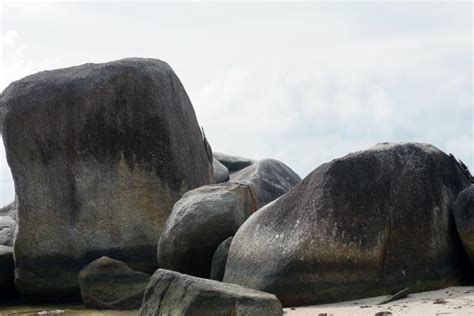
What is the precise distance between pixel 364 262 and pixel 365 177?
1.00m

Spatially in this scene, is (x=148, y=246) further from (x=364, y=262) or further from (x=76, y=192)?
(x=364, y=262)

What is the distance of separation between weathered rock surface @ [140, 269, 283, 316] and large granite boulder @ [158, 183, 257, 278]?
263 centimetres

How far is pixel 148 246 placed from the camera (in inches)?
628

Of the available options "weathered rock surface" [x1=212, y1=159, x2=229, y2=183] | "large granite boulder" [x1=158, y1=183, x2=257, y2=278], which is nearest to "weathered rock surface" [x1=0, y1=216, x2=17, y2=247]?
"weathered rock surface" [x1=212, y1=159, x2=229, y2=183]

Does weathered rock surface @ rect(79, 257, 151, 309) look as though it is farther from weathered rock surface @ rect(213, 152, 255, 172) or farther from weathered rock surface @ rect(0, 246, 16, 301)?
weathered rock surface @ rect(213, 152, 255, 172)

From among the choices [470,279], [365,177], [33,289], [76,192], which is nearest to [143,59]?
[76,192]

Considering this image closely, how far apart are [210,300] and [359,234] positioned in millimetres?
2097

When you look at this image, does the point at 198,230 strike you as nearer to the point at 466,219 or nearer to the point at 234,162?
the point at 466,219

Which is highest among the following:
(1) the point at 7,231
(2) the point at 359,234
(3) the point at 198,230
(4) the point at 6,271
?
(2) the point at 359,234

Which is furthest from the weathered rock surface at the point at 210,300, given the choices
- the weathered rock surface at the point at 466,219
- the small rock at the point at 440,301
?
the weathered rock surface at the point at 466,219

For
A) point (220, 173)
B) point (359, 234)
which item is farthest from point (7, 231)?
point (359, 234)

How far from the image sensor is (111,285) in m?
14.2

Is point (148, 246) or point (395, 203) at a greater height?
point (395, 203)

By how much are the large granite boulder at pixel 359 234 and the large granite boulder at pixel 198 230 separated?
4.05ft
